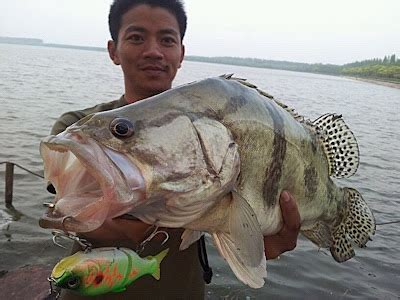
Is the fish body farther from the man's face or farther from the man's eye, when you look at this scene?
the man's eye

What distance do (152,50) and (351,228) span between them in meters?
2.17

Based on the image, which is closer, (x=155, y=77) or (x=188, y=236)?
(x=188, y=236)

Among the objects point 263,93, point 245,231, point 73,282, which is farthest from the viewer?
point 263,93

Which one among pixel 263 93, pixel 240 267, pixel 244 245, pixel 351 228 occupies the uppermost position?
pixel 263 93

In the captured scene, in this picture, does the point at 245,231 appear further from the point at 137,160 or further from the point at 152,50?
the point at 152,50

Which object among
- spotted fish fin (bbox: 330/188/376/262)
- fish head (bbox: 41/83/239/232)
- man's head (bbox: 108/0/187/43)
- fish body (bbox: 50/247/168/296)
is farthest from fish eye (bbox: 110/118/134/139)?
spotted fish fin (bbox: 330/188/376/262)

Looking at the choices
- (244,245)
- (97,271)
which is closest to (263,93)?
(244,245)

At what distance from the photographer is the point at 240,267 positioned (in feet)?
7.24

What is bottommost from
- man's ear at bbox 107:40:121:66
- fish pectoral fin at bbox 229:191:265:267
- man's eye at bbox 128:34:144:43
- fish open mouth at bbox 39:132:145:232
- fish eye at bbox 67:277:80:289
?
fish eye at bbox 67:277:80:289

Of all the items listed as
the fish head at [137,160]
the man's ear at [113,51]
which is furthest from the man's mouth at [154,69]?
the fish head at [137,160]

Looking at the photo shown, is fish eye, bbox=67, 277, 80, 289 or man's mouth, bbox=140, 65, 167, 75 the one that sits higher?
man's mouth, bbox=140, 65, 167, 75

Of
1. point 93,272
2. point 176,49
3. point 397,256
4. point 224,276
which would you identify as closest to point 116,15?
point 176,49

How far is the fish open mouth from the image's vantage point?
68.0 inches

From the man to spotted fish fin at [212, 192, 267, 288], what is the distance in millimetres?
493
